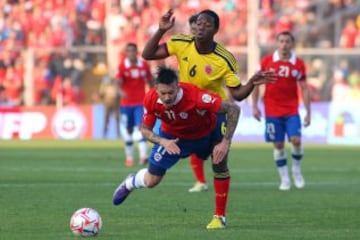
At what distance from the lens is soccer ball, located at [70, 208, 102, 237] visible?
1048 centimetres

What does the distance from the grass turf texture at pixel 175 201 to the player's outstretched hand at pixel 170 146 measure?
0.87 meters

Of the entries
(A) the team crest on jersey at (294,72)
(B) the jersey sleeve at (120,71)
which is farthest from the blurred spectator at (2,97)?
(A) the team crest on jersey at (294,72)

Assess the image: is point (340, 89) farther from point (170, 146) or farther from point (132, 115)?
point (170, 146)

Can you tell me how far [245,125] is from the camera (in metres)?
33.2

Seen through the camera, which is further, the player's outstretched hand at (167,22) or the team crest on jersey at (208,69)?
→ the team crest on jersey at (208,69)

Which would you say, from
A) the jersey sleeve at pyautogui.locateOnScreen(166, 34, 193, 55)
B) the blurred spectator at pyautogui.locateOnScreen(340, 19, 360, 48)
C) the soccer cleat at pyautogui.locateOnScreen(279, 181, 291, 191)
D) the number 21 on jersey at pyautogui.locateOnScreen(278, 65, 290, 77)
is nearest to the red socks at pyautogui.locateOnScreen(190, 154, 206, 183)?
the soccer cleat at pyautogui.locateOnScreen(279, 181, 291, 191)

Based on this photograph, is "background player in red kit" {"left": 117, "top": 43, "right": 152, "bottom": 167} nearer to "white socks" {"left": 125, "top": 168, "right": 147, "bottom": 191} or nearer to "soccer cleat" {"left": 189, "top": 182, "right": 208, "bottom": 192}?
"soccer cleat" {"left": 189, "top": 182, "right": 208, "bottom": 192}

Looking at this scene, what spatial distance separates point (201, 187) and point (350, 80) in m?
19.2

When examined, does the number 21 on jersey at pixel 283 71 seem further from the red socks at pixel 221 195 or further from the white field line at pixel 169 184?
the red socks at pixel 221 195

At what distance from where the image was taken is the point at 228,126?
36.3 feet

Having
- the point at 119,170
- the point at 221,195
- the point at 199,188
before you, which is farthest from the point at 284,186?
the point at 221,195

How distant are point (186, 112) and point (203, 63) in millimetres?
1584

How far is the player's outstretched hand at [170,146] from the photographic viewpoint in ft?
35.2

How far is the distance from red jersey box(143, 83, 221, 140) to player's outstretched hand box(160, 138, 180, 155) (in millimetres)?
367
